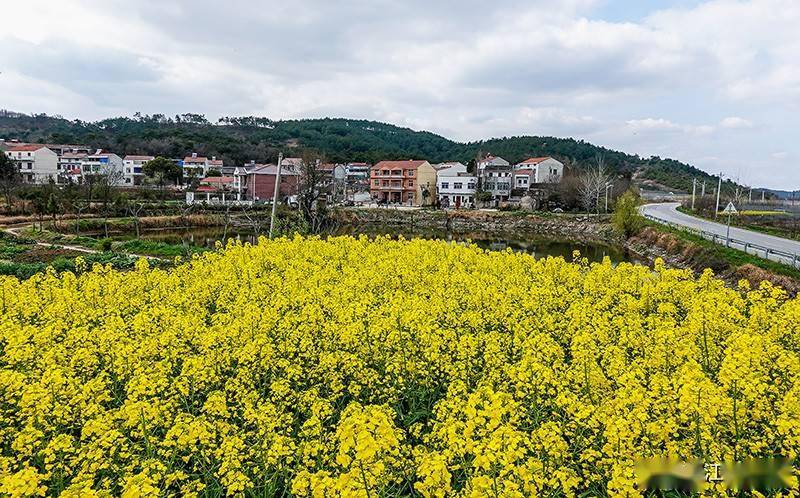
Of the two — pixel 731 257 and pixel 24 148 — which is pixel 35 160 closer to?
pixel 24 148

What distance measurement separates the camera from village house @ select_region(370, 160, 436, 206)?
250 feet

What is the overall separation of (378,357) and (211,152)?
97484mm

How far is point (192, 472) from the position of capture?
223 inches

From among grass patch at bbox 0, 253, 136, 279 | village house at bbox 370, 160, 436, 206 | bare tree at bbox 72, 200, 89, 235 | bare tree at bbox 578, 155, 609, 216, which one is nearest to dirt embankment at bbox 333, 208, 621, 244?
bare tree at bbox 578, 155, 609, 216

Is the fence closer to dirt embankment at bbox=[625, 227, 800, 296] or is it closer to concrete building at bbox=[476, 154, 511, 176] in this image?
dirt embankment at bbox=[625, 227, 800, 296]

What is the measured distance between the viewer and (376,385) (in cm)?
743

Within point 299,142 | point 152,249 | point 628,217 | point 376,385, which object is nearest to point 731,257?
point 628,217

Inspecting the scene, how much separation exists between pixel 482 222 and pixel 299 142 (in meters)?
76.1

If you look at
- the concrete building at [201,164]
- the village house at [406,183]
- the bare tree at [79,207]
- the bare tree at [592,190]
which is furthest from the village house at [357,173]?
the bare tree at [79,207]

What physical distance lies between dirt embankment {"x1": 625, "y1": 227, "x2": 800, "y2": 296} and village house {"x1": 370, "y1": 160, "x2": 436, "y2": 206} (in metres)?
39.4

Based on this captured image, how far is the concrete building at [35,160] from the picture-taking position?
72.1 meters

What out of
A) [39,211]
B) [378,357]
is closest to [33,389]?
[378,357]

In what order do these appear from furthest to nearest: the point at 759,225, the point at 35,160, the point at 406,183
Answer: the point at 406,183, the point at 35,160, the point at 759,225

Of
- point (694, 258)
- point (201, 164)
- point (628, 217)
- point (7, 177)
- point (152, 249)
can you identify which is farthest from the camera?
point (201, 164)
